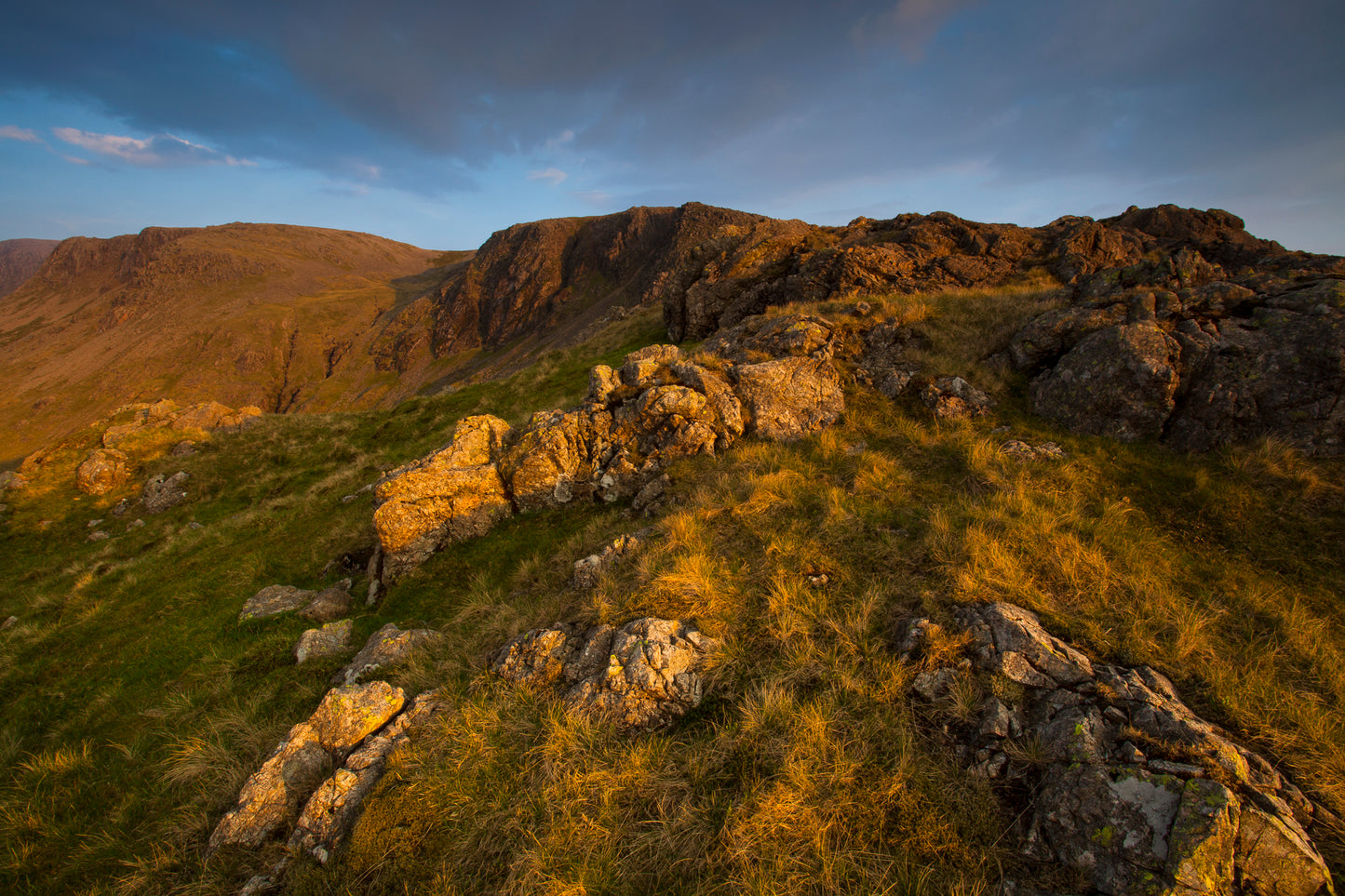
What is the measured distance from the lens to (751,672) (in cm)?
526

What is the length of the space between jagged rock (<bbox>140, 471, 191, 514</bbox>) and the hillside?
18.0 feet

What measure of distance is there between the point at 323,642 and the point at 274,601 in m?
2.81

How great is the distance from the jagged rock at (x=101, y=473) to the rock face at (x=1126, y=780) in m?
31.9

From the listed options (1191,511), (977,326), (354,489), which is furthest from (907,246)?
(354,489)

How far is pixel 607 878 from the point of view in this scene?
379 cm

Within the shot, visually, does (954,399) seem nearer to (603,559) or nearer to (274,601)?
(603,559)

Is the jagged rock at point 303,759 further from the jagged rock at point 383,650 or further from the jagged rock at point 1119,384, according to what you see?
the jagged rock at point 1119,384

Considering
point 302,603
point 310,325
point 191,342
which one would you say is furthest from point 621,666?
point 191,342

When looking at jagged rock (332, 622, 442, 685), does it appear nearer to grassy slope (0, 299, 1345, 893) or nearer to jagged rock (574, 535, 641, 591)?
grassy slope (0, 299, 1345, 893)

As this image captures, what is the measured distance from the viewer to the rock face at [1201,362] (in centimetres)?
Answer: 777

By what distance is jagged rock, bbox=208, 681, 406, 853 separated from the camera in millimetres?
4992

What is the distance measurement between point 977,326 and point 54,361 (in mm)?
264577

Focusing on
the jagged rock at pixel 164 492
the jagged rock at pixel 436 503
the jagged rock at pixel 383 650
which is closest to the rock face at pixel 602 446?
the jagged rock at pixel 436 503

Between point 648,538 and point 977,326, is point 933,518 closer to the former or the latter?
point 648,538
